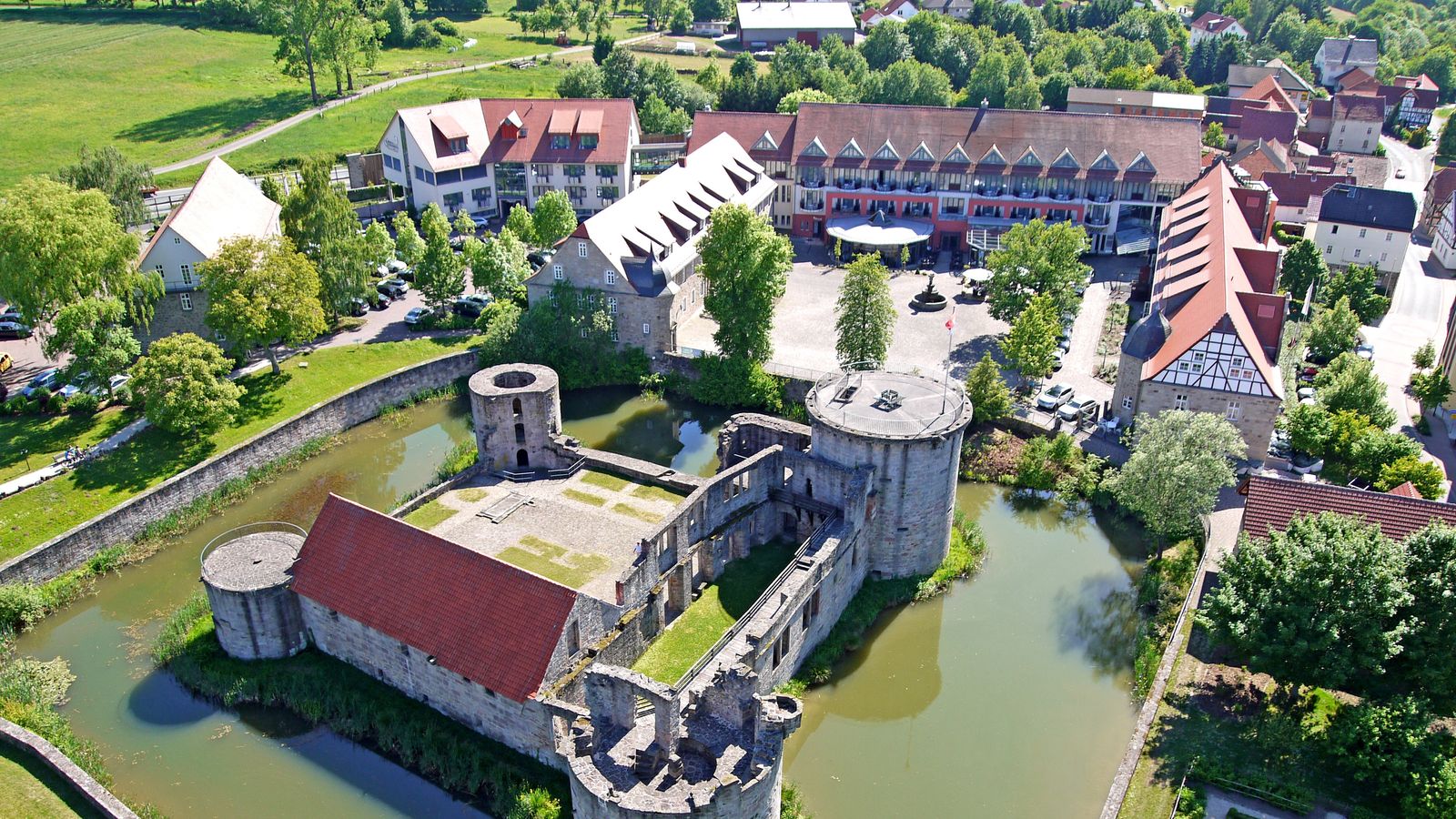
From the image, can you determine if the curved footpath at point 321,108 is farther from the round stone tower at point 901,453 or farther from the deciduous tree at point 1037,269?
the round stone tower at point 901,453

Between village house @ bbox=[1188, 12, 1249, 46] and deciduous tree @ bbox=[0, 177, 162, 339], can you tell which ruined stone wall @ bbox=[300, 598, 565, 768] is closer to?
deciduous tree @ bbox=[0, 177, 162, 339]

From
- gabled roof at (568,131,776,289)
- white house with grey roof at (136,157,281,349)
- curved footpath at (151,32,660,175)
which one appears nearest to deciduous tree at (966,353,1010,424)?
gabled roof at (568,131,776,289)

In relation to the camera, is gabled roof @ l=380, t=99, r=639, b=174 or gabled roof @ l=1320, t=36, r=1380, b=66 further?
gabled roof @ l=1320, t=36, r=1380, b=66

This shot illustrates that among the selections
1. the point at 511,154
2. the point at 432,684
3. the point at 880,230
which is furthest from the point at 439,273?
the point at 432,684

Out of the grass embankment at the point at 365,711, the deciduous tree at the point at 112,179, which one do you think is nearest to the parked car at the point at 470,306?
the deciduous tree at the point at 112,179

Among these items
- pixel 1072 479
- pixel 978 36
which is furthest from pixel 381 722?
pixel 978 36
